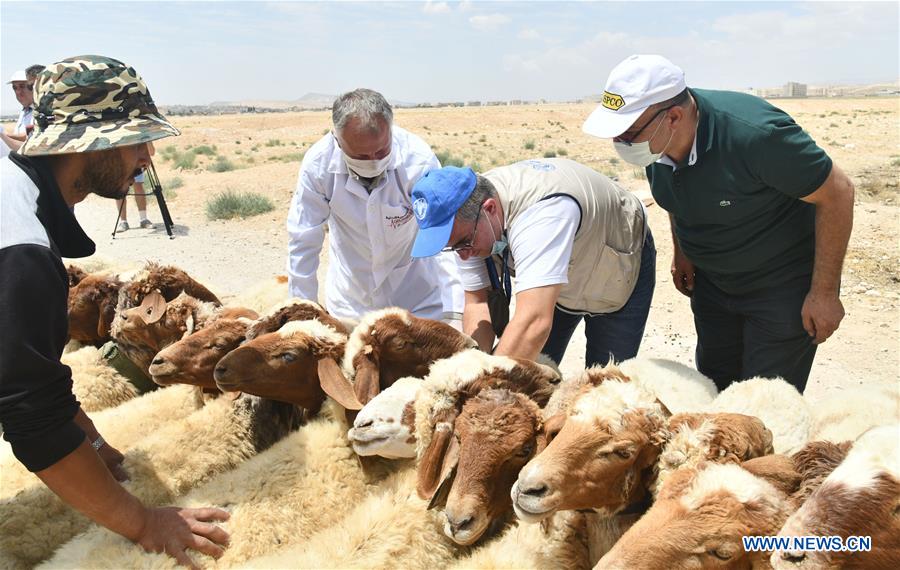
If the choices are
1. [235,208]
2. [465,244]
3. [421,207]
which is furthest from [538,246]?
[235,208]

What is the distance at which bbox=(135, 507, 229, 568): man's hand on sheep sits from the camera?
10.0ft

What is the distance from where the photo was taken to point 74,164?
2.89m

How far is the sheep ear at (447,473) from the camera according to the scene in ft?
9.46

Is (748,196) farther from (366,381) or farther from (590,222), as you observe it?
(366,381)

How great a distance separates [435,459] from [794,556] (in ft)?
4.99

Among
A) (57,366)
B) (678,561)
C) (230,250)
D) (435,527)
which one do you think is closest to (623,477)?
(678,561)

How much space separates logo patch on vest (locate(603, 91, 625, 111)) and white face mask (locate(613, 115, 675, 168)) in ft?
0.76

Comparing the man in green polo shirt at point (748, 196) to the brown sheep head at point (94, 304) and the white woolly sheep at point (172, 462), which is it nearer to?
the white woolly sheep at point (172, 462)

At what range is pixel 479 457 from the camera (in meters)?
2.75

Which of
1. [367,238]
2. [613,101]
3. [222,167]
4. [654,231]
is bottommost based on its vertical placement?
[222,167]

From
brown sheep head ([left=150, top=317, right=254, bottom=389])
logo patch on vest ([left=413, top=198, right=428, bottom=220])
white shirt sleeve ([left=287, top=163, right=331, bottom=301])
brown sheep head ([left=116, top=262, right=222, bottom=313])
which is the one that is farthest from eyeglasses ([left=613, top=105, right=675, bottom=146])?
brown sheep head ([left=116, top=262, right=222, bottom=313])

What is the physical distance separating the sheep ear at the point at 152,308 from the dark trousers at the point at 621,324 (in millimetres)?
2999

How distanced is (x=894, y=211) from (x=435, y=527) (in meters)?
14.5

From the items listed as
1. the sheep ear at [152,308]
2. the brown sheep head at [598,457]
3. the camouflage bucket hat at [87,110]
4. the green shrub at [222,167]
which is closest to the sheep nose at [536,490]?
the brown sheep head at [598,457]
